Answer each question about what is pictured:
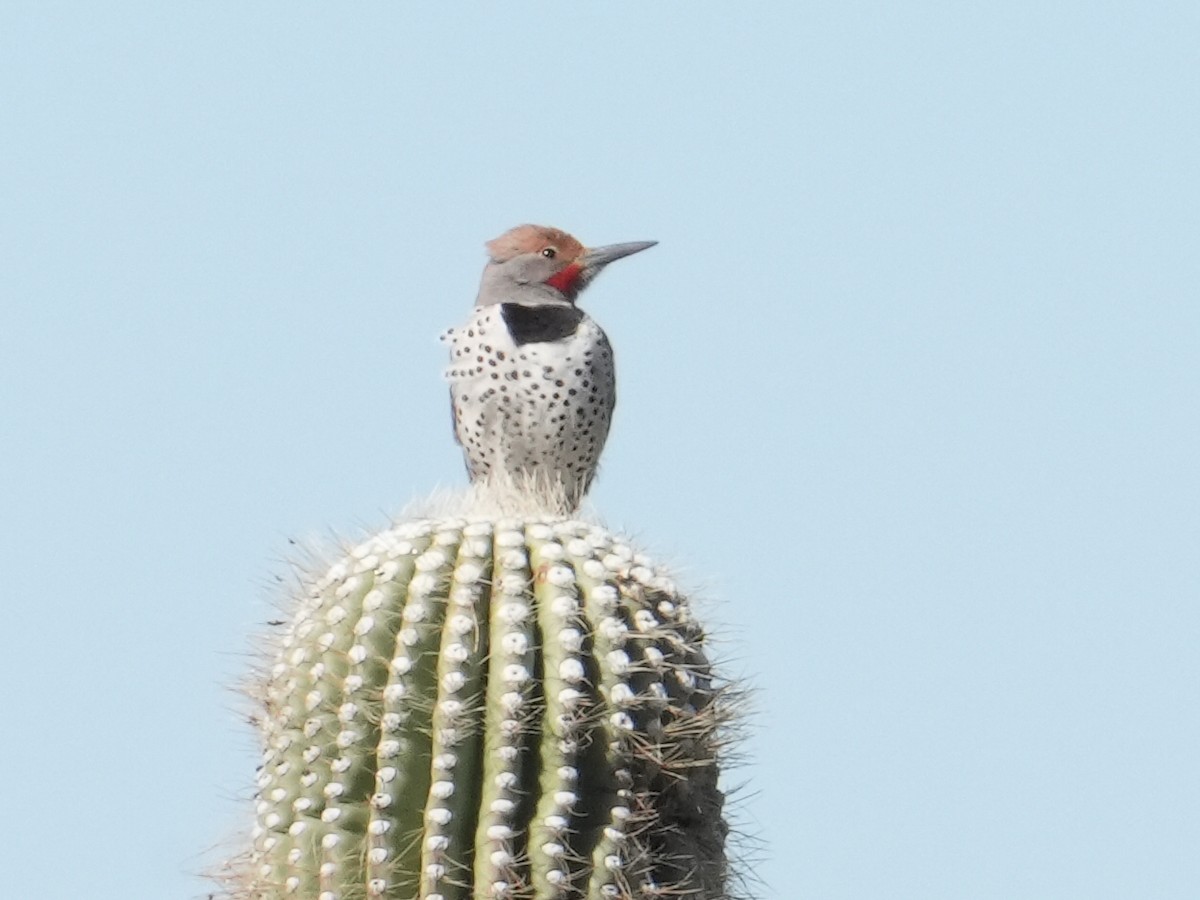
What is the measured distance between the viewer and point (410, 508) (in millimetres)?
5398

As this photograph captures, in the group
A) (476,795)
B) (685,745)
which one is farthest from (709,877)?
(476,795)

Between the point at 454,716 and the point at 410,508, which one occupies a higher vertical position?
the point at 410,508

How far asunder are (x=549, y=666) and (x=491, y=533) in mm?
437

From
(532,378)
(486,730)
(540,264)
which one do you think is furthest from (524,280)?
(486,730)

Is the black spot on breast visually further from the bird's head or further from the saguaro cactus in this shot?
the saguaro cactus

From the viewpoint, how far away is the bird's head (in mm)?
8609

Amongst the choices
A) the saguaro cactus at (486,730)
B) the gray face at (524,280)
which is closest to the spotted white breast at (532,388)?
the gray face at (524,280)

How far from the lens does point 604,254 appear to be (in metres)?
8.70

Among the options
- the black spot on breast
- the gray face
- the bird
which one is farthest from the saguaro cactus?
the gray face

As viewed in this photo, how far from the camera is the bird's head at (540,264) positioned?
28.2 ft

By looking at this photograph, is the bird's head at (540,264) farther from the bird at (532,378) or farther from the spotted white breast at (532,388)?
the spotted white breast at (532,388)

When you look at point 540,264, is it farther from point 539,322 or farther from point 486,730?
point 486,730

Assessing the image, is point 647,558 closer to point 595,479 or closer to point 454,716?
point 454,716

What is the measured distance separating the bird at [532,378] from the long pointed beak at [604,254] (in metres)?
0.08
